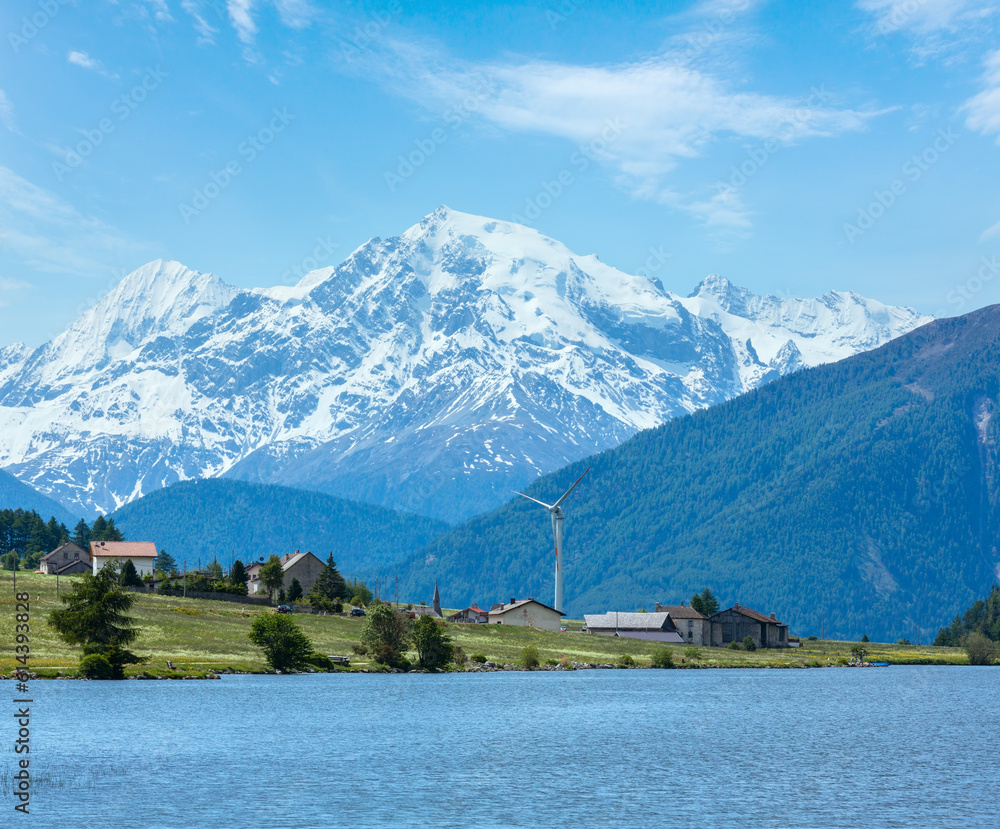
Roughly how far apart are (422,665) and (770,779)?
88.9 metres

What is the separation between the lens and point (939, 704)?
124188mm

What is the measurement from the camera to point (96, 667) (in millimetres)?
118250

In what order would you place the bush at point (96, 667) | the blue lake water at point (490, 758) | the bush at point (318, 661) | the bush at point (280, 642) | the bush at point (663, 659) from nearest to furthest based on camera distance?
the blue lake water at point (490, 758) < the bush at point (96, 667) < the bush at point (280, 642) < the bush at point (318, 661) < the bush at point (663, 659)

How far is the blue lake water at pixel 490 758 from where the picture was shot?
57.9 metres

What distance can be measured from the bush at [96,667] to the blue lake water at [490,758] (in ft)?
12.2

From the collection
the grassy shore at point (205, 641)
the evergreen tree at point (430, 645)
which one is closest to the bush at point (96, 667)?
the grassy shore at point (205, 641)

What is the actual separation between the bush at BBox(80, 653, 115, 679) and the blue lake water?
372cm

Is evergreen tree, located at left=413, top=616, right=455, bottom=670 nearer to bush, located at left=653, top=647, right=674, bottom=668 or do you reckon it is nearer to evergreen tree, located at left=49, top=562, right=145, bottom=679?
evergreen tree, located at left=49, top=562, right=145, bottom=679

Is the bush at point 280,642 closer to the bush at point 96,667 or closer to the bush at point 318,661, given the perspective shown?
the bush at point 318,661

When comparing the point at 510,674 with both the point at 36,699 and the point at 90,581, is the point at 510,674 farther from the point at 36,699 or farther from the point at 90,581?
the point at 36,699

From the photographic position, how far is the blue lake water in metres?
57.9

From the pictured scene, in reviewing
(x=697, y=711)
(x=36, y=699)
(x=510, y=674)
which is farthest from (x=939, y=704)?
(x=36, y=699)

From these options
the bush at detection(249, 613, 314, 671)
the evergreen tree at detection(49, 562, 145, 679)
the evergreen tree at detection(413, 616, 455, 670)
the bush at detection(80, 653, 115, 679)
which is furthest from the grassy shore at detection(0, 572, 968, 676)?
the evergreen tree at detection(413, 616, 455, 670)

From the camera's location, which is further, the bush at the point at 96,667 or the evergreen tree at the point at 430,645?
the evergreen tree at the point at 430,645
